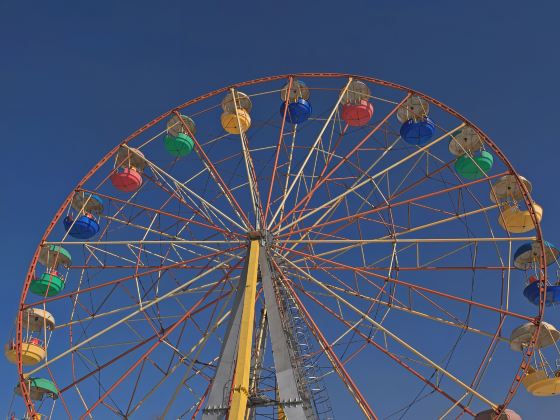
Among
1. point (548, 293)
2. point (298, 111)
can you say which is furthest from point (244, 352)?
point (298, 111)

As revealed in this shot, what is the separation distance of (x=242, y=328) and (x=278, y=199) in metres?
6.38

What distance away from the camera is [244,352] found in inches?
422

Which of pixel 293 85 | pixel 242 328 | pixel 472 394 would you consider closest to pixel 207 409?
pixel 242 328

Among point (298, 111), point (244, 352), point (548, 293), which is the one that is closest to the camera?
point (244, 352)

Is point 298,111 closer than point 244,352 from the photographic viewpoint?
No

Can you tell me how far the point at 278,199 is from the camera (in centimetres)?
1706

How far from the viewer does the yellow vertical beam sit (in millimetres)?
10125

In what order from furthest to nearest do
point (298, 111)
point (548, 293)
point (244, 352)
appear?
point (298, 111)
point (548, 293)
point (244, 352)

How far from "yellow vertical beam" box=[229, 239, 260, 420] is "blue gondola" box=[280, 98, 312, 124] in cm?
669

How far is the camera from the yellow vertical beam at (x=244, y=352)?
10.1 meters

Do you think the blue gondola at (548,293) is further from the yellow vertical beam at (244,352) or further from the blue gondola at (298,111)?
the blue gondola at (298,111)

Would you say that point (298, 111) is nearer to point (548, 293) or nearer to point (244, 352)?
point (548, 293)

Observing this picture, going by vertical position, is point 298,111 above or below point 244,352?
above

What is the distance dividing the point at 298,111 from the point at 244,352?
933cm
